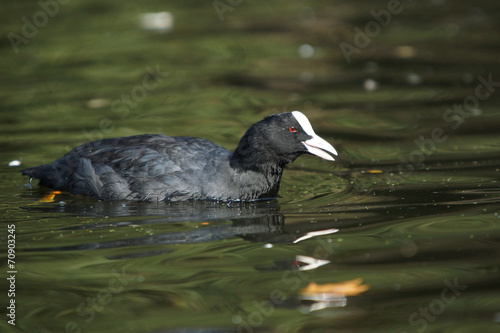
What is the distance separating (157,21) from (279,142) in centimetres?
886

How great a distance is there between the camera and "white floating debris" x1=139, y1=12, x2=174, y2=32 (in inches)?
575

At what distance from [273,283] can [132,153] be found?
9.13 ft

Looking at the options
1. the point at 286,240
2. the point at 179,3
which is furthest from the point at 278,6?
the point at 286,240

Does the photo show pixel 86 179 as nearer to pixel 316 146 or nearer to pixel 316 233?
pixel 316 146

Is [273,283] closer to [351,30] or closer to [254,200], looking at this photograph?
[254,200]

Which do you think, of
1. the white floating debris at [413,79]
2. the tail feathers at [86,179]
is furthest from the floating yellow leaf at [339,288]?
the white floating debris at [413,79]

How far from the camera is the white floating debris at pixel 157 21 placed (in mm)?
14606

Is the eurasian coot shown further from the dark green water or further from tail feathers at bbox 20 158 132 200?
the dark green water

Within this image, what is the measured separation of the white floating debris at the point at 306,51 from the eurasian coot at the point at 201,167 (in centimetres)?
578

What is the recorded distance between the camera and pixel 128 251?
5469 millimetres

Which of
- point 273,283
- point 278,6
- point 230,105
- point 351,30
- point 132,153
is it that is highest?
point 278,6

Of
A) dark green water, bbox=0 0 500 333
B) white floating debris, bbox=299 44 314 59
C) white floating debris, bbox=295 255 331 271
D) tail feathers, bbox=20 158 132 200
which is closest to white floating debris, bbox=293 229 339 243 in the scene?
dark green water, bbox=0 0 500 333

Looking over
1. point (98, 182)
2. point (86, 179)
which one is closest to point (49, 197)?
point (86, 179)

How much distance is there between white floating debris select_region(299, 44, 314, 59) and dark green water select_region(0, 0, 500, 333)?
0.17ft
